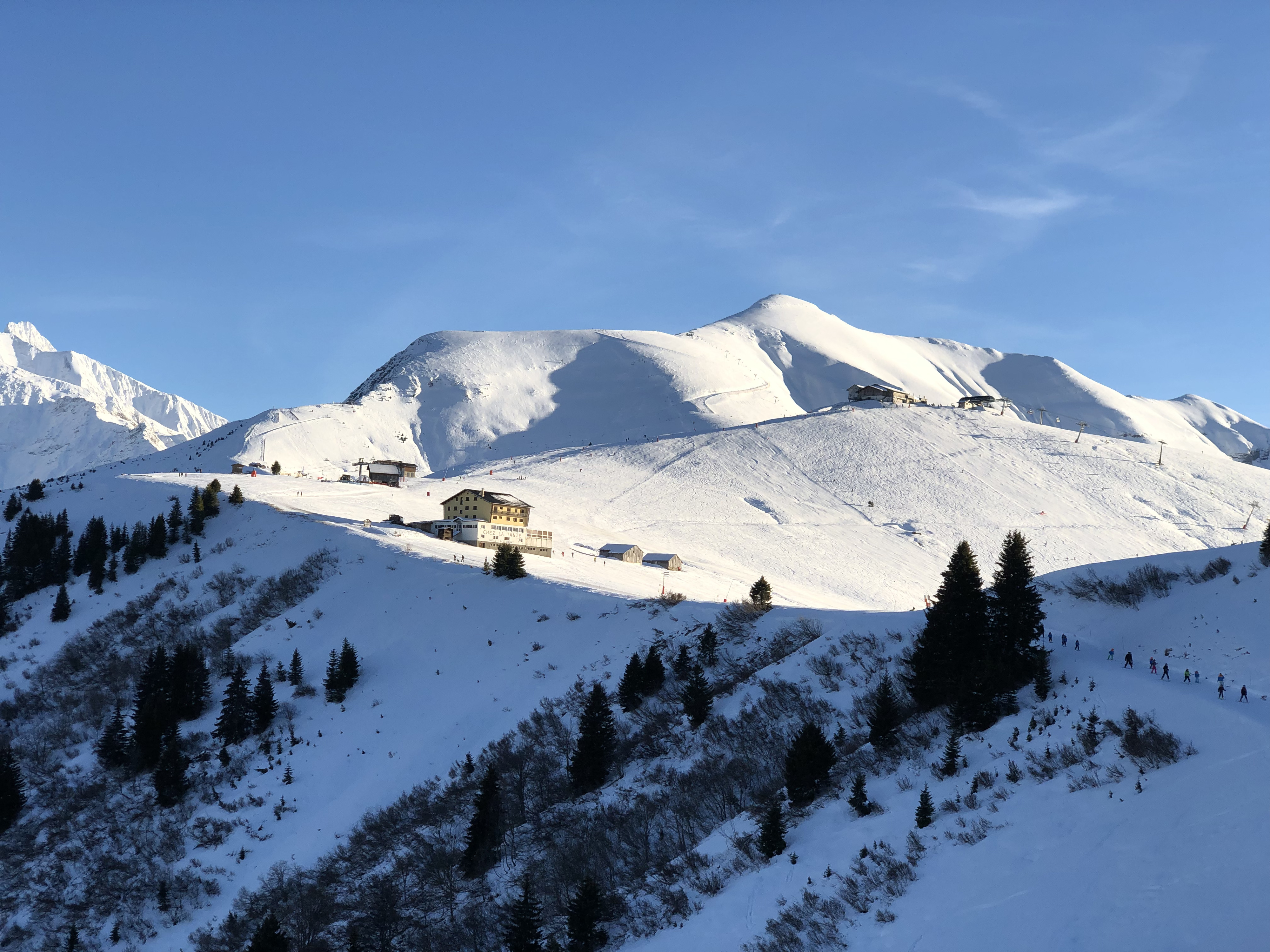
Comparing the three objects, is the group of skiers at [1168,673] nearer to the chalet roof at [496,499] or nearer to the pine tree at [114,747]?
the pine tree at [114,747]

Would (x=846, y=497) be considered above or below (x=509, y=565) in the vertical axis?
above

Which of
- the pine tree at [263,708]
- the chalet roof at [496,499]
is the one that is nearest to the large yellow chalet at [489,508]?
the chalet roof at [496,499]

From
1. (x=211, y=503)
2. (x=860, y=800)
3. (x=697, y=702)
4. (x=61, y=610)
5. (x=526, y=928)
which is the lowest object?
(x=526, y=928)

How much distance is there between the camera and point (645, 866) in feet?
97.9

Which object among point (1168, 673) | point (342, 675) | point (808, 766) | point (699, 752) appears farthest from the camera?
point (342, 675)

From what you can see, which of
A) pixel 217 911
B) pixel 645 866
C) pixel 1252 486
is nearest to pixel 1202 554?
pixel 645 866

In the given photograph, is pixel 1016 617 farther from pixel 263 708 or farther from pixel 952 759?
pixel 263 708

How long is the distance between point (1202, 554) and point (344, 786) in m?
41.6

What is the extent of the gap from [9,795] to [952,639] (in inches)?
1711

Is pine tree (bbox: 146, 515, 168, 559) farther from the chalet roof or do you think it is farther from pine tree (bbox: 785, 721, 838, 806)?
pine tree (bbox: 785, 721, 838, 806)

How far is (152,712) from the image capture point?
4775cm

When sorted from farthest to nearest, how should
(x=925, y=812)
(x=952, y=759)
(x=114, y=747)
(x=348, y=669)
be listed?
(x=348, y=669), (x=114, y=747), (x=952, y=759), (x=925, y=812)

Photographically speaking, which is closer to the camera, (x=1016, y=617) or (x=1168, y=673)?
(x=1168, y=673)

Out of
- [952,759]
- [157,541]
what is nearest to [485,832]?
[952,759]
